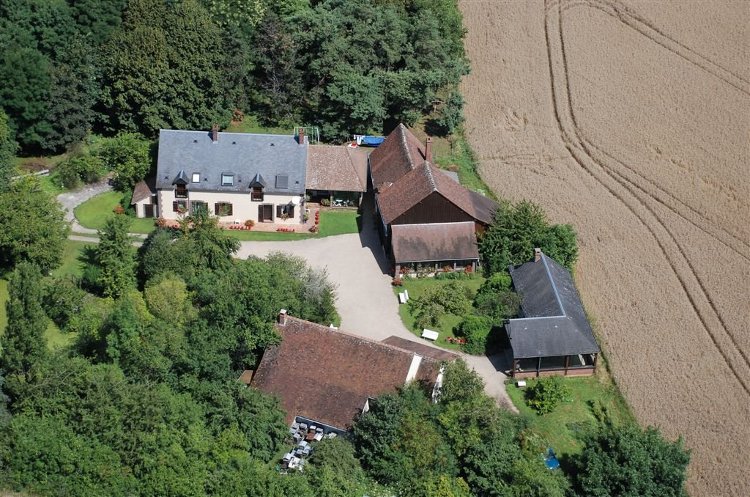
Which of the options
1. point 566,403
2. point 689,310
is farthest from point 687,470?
point 689,310

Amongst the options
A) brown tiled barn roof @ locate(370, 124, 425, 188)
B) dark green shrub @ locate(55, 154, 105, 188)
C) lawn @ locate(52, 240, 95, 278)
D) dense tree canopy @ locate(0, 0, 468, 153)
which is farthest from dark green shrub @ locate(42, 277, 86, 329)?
brown tiled barn roof @ locate(370, 124, 425, 188)

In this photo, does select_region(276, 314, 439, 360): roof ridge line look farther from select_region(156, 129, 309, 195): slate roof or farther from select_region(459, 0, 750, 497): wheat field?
select_region(156, 129, 309, 195): slate roof

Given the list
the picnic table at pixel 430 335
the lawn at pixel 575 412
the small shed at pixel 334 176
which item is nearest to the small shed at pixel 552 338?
the lawn at pixel 575 412

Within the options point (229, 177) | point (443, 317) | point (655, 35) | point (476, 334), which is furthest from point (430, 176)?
point (655, 35)

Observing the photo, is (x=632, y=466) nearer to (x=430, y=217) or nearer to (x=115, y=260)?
(x=430, y=217)

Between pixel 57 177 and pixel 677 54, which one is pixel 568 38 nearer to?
pixel 677 54
